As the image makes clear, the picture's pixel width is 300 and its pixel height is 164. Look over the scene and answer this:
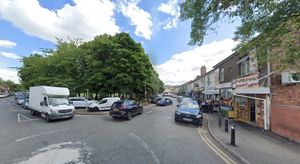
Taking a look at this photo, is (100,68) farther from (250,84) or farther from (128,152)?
(128,152)

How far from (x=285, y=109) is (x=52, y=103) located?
16.6 m

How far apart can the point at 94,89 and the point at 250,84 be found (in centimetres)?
2285

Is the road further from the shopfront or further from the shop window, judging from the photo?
the shop window

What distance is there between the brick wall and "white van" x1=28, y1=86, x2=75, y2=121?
49.4 feet

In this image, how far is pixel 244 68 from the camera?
19.7m

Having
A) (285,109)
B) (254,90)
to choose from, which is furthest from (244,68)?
(285,109)

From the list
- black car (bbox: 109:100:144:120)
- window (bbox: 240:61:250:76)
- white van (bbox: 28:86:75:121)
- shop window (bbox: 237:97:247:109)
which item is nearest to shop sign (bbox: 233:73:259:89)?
window (bbox: 240:61:250:76)

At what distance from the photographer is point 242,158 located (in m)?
7.26

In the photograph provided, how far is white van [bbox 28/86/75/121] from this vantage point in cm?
1670

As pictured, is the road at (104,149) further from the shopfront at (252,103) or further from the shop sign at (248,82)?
the shop sign at (248,82)

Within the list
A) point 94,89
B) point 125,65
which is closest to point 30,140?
point 125,65

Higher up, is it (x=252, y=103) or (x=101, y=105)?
(x=252, y=103)

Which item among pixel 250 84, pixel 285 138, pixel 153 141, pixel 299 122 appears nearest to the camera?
pixel 153 141

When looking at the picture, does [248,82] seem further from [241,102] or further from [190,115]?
[190,115]
